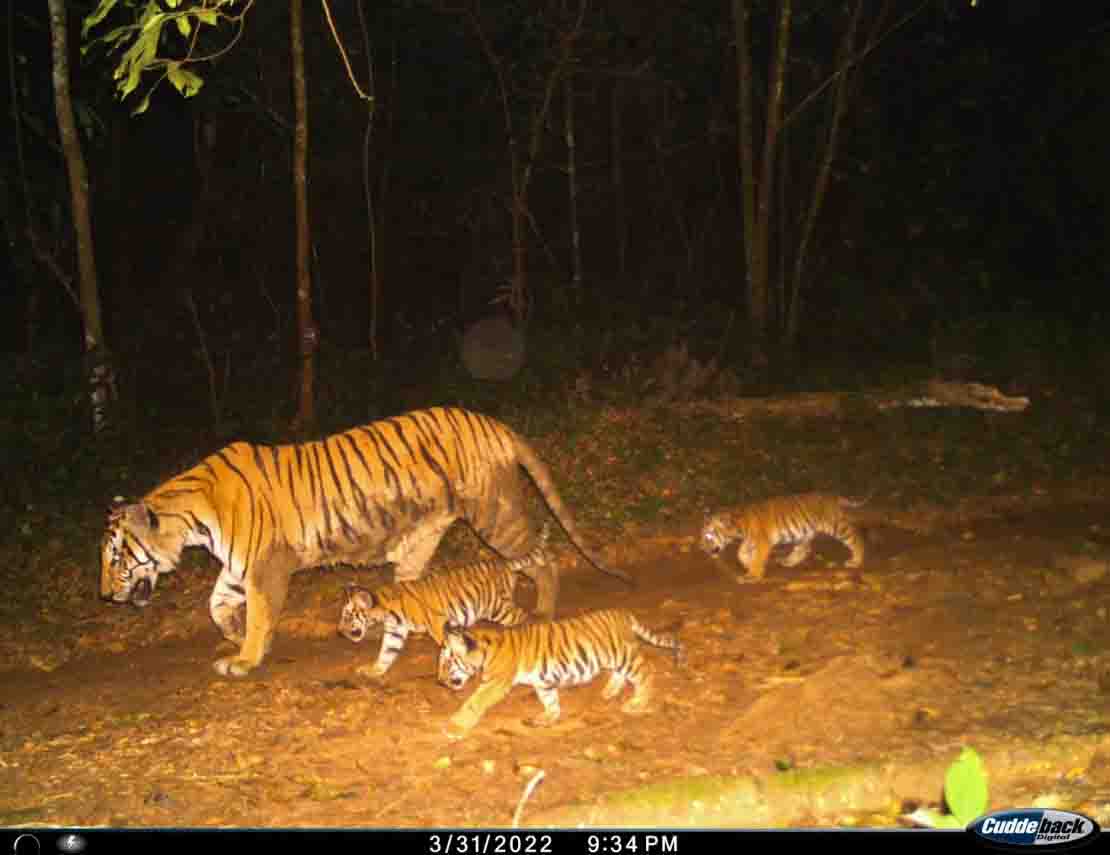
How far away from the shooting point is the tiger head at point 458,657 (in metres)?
5.96

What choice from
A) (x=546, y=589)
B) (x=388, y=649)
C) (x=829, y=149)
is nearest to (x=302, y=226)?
(x=546, y=589)

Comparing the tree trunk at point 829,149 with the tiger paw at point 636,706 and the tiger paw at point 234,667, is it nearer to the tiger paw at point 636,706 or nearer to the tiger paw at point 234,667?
the tiger paw at point 636,706

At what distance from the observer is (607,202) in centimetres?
2250

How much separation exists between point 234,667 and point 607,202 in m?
16.8

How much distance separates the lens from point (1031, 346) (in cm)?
1551

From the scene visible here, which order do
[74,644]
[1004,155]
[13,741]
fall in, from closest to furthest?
[13,741] < [74,644] < [1004,155]

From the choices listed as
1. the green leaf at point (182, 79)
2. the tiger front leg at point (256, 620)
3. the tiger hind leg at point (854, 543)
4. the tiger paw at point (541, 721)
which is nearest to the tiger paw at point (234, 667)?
the tiger front leg at point (256, 620)

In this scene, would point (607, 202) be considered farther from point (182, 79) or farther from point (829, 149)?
point (182, 79)

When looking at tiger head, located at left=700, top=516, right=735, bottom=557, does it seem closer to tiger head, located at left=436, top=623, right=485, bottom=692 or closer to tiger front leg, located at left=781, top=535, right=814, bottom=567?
tiger front leg, located at left=781, top=535, right=814, bottom=567

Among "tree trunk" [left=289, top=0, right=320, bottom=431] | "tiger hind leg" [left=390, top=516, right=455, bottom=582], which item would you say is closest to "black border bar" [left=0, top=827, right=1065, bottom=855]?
"tiger hind leg" [left=390, top=516, right=455, bottom=582]

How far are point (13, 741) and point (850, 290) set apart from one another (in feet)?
49.4

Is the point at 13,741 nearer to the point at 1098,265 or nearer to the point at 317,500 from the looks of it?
the point at 317,500

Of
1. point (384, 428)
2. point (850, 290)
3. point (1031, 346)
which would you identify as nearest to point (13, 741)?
point (384, 428)

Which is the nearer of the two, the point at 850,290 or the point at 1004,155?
the point at 850,290
